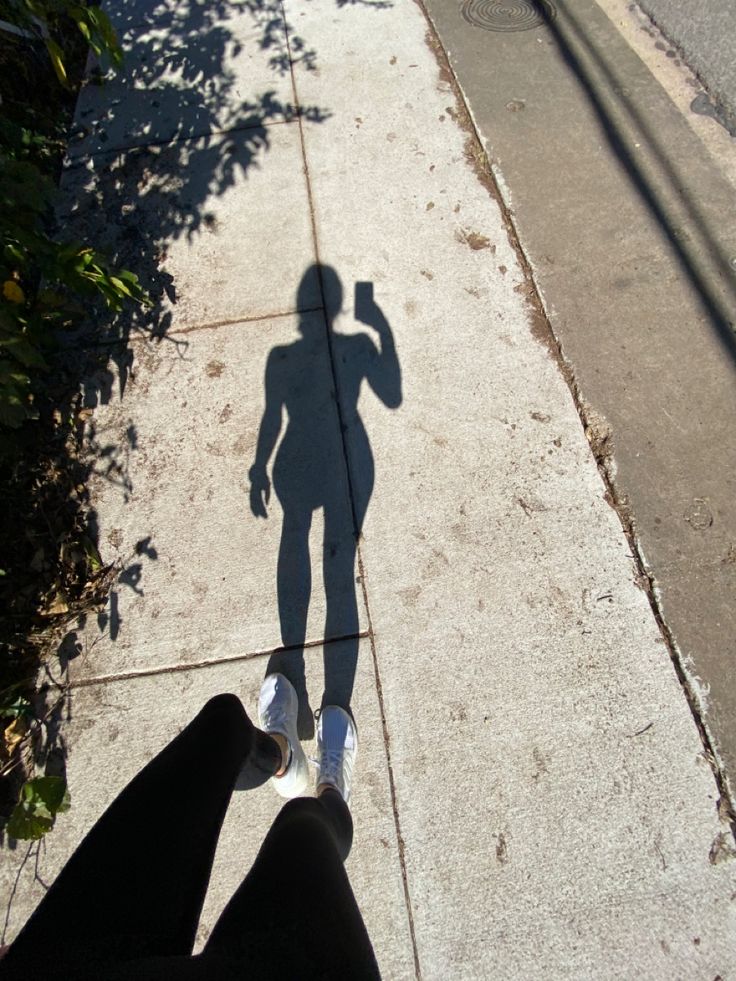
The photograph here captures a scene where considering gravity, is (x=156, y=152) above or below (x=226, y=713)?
above

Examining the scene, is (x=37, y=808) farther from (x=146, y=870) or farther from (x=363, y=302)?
(x=363, y=302)

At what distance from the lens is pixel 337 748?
1997 mm

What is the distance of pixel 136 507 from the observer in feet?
8.29

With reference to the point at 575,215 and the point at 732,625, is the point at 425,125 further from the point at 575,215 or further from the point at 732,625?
the point at 732,625

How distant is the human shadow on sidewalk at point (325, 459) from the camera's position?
2.23m

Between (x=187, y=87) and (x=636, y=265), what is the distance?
3.14 m

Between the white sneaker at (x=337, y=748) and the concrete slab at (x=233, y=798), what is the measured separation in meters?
0.04

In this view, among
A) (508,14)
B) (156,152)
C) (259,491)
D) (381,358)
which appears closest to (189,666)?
(259,491)

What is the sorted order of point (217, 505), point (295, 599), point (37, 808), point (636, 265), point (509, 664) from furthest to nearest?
point (636, 265) → point (217, 505) → point (295, 599) → point (509, 664) → point (37, 808)

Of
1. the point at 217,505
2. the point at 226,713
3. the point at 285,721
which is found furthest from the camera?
the point at 217,505

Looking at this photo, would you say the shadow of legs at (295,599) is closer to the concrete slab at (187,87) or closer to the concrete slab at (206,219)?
the concrete slab at (206,219)

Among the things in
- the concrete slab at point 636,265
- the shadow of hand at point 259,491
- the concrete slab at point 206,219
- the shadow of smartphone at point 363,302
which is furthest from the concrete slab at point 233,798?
the concrete slab at point 206,219

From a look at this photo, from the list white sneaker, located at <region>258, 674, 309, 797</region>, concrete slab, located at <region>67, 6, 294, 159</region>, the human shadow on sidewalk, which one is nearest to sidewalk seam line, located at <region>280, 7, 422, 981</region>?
the human shadow on sidewalk

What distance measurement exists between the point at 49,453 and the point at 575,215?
2862 mm
